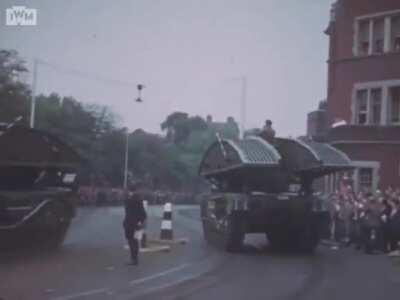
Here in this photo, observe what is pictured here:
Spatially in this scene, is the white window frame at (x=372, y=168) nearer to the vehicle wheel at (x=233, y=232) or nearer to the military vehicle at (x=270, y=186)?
the military vehicle at (x=270, y=186)

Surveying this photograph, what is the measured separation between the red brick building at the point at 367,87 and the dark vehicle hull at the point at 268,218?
1.26 m

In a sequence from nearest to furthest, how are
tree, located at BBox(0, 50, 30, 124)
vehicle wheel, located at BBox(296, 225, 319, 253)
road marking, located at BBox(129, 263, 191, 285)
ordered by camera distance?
tree, located at BBox(0, 50, 30, 124)
road marking, located at BBox(129, 263, 191, 285)
vehicle wheel, located at BBox(296, 225, 319, 253)

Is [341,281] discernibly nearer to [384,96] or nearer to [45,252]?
[45,252]

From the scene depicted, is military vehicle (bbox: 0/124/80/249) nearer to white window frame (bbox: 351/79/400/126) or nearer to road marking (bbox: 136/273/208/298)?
road marking (bbox: 136/273/208/298)

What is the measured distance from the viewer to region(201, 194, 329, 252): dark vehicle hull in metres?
10.9

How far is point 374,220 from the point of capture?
12.3 meters

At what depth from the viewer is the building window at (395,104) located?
1159 centimetres

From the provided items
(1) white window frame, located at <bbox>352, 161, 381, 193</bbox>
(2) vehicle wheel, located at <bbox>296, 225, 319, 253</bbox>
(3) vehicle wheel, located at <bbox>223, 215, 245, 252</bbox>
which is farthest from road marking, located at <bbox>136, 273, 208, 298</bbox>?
(1) white window frame, located at <bbox>352, 161, 381, 193</bbox>

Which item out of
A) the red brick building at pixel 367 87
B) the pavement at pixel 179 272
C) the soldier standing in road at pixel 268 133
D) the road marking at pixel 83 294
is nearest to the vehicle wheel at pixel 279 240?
the pavement at pixel 179 272

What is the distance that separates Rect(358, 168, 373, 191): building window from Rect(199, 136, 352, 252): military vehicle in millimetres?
1084

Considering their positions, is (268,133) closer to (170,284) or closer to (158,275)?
(158,275)

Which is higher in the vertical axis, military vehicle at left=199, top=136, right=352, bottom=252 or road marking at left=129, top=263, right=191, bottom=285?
military vehicle at left=199, top=136, right=352, bottom=252

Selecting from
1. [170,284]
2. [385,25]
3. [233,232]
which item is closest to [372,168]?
[233,232]

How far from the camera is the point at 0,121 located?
318 inches
